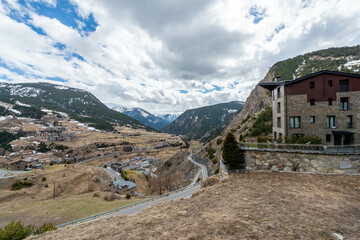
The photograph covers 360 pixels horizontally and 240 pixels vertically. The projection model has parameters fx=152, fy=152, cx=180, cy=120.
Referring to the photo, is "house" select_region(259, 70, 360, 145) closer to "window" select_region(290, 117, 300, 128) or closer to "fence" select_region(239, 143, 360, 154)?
"window" select_region(290, 117, 300, 128)

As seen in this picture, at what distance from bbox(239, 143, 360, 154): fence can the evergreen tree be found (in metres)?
0.86

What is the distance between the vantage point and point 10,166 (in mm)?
74375

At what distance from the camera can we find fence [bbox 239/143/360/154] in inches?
548

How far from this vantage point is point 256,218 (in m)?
7.11

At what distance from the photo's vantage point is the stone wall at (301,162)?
545 inches

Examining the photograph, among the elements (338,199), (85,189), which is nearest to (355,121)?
(338,199)

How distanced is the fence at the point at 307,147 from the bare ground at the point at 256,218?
3045 mm

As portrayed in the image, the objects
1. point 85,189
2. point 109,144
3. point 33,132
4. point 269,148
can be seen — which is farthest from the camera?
point 33,132

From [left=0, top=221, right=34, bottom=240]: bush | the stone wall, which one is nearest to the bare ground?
[left=0, top=221, right=34, bottom=240]: bush

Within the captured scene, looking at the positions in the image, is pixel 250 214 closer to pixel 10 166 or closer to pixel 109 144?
pixel 10 166

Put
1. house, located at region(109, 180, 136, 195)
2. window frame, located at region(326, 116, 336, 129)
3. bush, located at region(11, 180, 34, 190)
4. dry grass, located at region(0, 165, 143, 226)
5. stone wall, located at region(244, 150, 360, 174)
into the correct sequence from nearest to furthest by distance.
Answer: stone wall, located at region(244, 150, 360, 174)
window frame, located at region(326, 116, 336, 129)
dry grass, located at region(0, 165, 143, 226)
bush, located at region(11, 180, 34, 190)
house, located at region(109, 180, 136, 195)

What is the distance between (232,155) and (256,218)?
9.43m

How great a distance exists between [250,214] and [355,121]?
970 inches

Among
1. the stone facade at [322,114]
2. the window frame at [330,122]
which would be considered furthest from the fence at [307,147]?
the window frame at [330,122]
